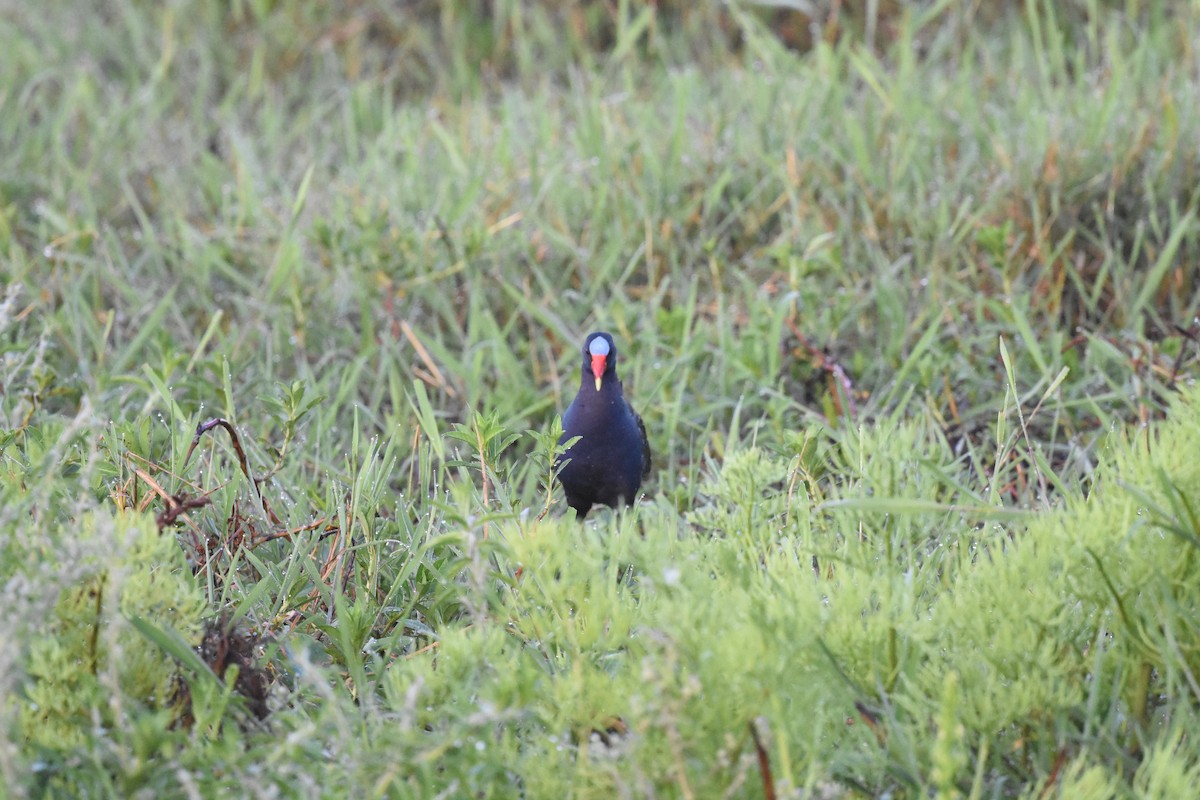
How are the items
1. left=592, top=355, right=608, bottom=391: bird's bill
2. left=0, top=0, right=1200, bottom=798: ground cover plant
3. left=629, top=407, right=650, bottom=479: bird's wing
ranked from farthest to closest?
left=629, top=407, right=650, bottom=479: bird's wing, left=592, top=355, right=608, bottom=391: bird's bill, left=0, top=0, right=1200, bottom=798: ground cover plant

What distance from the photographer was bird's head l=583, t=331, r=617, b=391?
286cm

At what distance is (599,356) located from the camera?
2857 mm

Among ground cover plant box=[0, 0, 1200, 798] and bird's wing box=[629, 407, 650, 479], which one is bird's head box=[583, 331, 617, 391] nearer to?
bird's wing box=[629, 407, 650, 479]

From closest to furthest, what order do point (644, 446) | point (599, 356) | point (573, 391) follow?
point (599, 356) → point (644, 446) → point (573, 391)

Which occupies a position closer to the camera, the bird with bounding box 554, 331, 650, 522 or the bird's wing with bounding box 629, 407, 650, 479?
Result: the bird with bounding box 554, 331, 650, 522

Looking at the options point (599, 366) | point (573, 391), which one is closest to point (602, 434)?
point (599, 366)

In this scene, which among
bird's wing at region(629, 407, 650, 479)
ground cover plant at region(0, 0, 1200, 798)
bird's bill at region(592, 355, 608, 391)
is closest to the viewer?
ground cover plant at region(0, 0, 1200, 798)

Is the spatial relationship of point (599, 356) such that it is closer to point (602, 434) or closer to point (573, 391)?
point (602, 434)

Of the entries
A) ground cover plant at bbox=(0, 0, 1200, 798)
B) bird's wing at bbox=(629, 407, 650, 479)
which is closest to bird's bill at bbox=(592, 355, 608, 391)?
bird's wing at bbox=(629, 407, 650, 479)

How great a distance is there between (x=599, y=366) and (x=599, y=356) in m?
0.02

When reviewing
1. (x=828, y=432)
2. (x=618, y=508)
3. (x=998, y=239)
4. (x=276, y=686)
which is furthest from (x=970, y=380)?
(x=276, y=686)

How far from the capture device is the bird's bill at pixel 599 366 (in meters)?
2.86

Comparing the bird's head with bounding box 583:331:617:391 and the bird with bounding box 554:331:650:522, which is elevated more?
the bird's head with bounding box 583:331:617:391

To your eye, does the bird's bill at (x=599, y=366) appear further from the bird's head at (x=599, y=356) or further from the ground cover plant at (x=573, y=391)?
the ground cover plant at (x=573, y=391)
